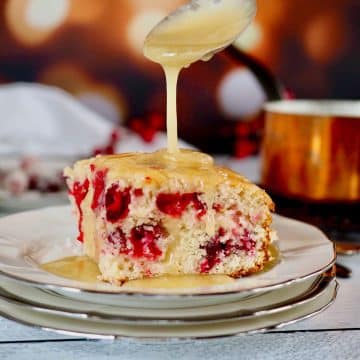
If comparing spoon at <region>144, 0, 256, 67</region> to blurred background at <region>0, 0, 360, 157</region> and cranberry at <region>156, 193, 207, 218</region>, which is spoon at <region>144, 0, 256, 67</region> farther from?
blurred background at <region>0, 0, 360, 157</region>

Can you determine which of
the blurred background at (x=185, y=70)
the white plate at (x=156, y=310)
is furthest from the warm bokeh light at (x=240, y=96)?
the white plate at (x=156, y=310)

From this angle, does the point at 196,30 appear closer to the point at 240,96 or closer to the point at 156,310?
the point at 156,310

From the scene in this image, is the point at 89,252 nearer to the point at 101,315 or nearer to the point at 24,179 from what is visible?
the point at 101,315

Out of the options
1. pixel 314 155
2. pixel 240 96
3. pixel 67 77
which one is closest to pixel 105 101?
pixel 67 77

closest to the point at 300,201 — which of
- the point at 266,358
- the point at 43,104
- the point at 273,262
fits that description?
the point at 273,262

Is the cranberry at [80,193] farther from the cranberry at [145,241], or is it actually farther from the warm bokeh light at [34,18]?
the warm bokeh light at [34,18]

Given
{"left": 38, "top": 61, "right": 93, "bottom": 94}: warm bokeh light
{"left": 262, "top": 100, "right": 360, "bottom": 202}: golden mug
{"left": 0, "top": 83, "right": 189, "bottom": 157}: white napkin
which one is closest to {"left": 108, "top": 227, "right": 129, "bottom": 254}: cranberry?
{"left": 262, "top": 100, "right": 360, "bottom": 202}: golden mug
